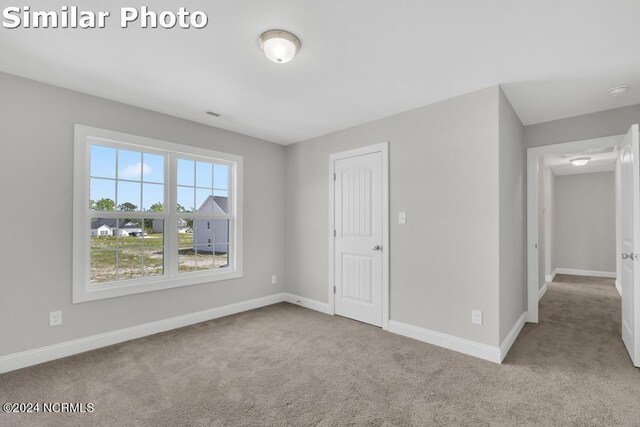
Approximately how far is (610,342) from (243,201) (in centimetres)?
450

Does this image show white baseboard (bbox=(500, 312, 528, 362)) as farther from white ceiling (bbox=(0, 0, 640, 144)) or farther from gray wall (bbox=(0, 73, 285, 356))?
gray wall (bbox=(0, 73, 285, 356))

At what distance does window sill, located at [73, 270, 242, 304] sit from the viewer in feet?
9.59

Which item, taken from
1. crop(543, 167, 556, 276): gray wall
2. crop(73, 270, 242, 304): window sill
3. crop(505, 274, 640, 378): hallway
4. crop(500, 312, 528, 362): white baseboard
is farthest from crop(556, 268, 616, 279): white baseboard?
crop(73, 270, 242, 304): window sill

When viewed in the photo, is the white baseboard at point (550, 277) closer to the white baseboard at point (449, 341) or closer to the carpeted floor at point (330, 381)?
the carpeted floor at point (330, 381)

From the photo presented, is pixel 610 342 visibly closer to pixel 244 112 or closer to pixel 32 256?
pixel 244 112

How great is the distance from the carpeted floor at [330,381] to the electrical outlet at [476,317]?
0.33m

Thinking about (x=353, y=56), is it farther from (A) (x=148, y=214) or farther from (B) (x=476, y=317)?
(A) (x=148, y=214)

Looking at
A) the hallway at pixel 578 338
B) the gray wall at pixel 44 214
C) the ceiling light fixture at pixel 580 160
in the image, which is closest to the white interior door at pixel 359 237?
the hallway at pixel 578 338

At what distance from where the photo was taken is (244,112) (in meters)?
3.50

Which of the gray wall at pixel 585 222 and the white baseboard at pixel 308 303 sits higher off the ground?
the gray wall at pixel 585 222

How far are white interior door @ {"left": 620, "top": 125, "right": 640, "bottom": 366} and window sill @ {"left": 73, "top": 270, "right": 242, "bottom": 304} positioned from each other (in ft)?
13.6

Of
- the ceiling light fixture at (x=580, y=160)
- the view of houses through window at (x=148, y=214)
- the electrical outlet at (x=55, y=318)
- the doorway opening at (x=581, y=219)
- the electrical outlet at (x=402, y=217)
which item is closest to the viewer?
the electrical outlet at (x=55, y=318)

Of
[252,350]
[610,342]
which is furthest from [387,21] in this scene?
[610,342]

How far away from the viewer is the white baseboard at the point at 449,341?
2744 mm
